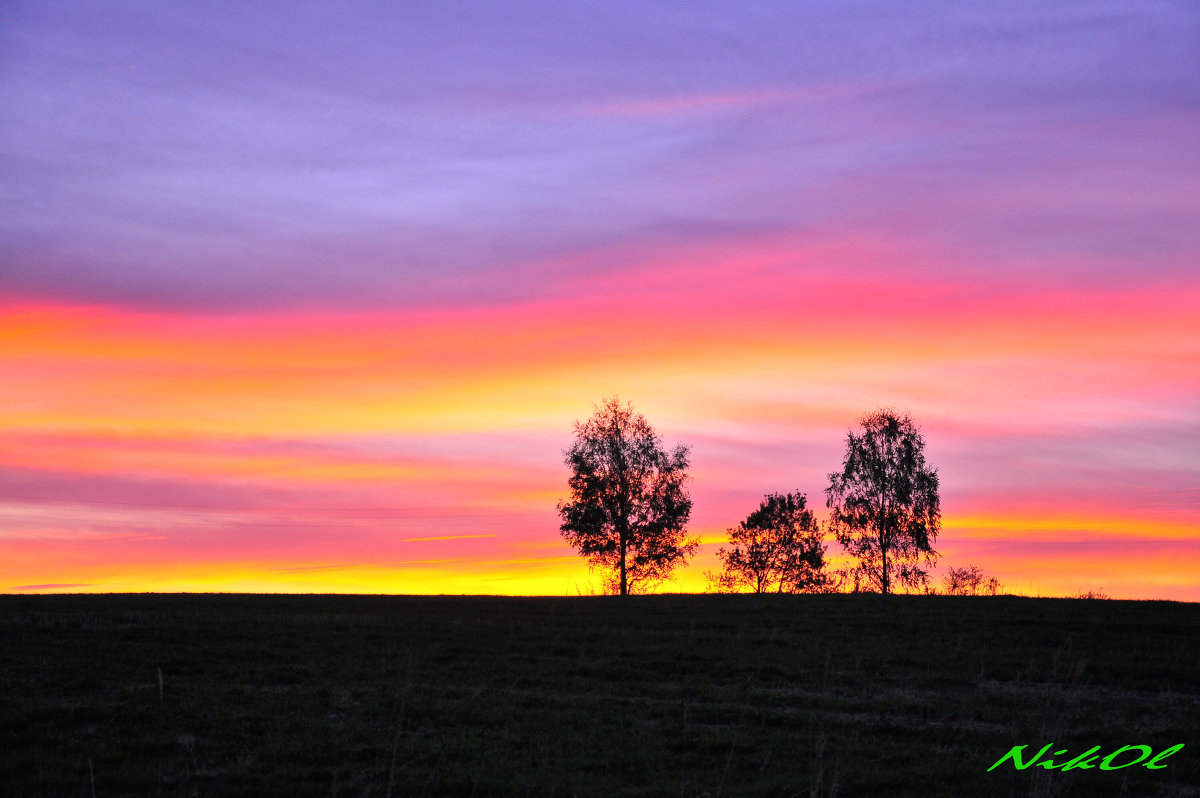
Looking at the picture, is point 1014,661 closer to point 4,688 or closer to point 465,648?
point 465,648

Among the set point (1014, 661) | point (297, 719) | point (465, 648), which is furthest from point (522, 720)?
point (1014, 661)

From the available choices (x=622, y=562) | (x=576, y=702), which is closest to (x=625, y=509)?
(x=622, y=562)

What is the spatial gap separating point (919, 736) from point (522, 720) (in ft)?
25.7

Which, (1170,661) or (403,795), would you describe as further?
(1170,661)

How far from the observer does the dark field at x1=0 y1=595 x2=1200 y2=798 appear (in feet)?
44.6

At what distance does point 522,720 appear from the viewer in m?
18.0

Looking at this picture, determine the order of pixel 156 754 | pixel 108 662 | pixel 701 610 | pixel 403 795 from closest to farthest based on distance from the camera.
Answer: pixel 403 795 < pixel 156 754 < pixel 108 662 < pixel 701 610

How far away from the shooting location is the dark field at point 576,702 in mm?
13594
